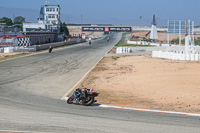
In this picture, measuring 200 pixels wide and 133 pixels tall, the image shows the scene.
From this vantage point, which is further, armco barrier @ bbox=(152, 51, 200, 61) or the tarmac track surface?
armco barrier @ bbox=(152, 51, 200, 61)

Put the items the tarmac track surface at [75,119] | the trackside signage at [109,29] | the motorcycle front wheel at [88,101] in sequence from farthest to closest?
the trackside signage at [109,29]
the motorcycle front wheel at [88,101]
the tarmac track surface at [75,119]

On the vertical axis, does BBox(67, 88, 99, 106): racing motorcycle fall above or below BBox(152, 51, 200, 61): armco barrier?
below

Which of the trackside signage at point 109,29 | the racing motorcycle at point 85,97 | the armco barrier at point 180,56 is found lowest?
the racing motorcycle at point 85,97

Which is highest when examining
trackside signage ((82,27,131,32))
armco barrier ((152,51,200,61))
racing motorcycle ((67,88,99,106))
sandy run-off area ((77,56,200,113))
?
Answer: trackside signage ((82,27,131,32))

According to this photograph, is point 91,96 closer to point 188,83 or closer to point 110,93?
point 110,93

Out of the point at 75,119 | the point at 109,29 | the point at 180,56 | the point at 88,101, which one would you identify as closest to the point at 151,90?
the point at 88,101

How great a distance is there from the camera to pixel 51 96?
17812mm

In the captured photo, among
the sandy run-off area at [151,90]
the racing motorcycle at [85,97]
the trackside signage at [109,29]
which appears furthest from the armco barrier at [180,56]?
the trackside signage at [109,29]

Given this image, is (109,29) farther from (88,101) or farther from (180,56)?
(88,101)

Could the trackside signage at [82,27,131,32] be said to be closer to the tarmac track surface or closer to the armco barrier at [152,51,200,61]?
the armco barrier at [152,51,200,61]

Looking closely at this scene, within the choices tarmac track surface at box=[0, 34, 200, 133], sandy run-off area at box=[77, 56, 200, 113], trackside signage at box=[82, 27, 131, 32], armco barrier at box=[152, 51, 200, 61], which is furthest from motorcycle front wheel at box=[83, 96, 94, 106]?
trackside signage at box=[82, 27, 131, 32]

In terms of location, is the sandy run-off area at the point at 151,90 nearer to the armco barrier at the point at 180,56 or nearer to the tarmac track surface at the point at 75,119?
the tarmac track surface at the point at 75,119

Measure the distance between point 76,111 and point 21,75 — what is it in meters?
14.8

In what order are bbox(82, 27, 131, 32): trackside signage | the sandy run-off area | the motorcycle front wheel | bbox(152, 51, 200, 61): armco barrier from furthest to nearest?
bbox(82, 27, 131, 32): trackside signage
bbox(152, 51, 200, 61): armco barrier
the sandy run-off area
the motorcycle front wheel
